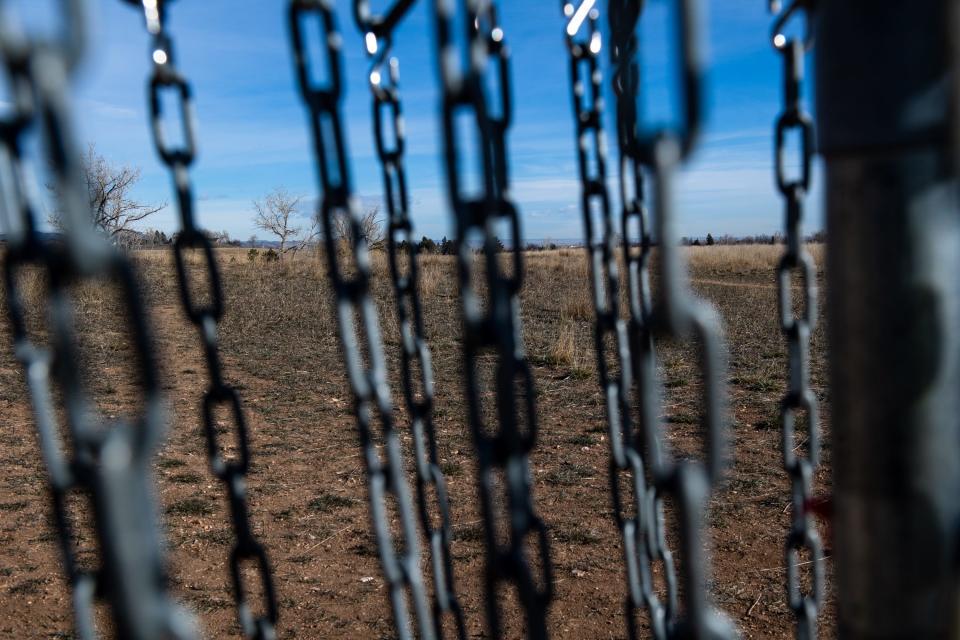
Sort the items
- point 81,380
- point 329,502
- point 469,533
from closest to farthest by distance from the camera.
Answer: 1. point 81,380
2. point 469,533
3. point 329,502

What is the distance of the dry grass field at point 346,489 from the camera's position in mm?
2863

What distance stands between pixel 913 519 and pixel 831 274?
18cm

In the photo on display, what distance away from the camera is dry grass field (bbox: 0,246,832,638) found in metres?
2.86

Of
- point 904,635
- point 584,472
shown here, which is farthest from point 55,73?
point 584,472

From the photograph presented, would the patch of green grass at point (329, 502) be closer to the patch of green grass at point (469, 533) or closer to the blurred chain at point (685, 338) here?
the patch of green grass at point (469, 533)

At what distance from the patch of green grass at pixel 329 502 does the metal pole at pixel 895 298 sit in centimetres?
356

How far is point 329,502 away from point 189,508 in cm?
70

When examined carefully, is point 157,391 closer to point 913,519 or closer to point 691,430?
point 913,519

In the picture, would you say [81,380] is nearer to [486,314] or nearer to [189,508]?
[486,314]

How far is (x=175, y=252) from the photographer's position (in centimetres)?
79

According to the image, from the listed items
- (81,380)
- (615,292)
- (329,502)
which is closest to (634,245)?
(615,292)

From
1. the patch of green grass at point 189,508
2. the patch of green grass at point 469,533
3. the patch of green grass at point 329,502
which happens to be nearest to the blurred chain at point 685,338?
the patch of green grass at point 469,533

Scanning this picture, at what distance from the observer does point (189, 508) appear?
12.6 ft

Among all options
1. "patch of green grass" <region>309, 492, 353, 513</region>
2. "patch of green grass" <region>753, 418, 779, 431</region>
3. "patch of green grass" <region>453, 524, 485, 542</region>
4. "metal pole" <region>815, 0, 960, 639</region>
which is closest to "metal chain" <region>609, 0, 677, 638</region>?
"metal pole" <region>815, 0, 960, 639</region>
